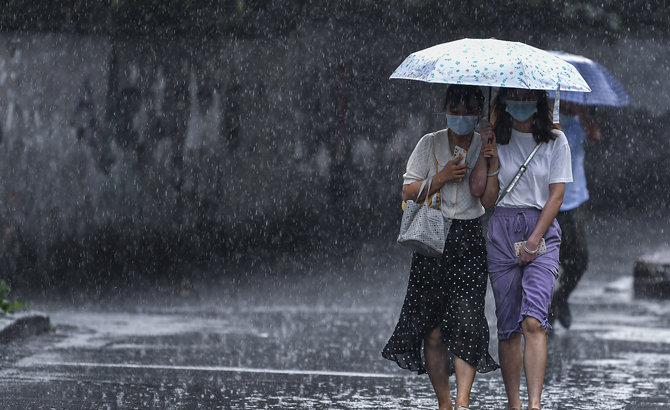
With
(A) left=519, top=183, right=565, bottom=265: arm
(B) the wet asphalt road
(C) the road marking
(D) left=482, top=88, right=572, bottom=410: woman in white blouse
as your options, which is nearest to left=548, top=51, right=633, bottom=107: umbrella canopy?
(B) the wet asphalt road

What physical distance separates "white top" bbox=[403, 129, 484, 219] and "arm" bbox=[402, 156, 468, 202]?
0.05 meters

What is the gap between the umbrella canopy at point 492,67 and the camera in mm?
5504

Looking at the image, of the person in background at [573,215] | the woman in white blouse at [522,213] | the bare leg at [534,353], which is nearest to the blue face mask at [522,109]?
the woman in white blouse at [522,213]

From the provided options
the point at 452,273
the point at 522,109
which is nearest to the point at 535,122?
the point at 522,109

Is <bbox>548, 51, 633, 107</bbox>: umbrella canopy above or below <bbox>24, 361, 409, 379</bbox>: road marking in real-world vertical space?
above

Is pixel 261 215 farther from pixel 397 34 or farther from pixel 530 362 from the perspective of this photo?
pixel 530 362

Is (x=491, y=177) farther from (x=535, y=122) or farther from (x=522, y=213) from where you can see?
(x=535, y=122)

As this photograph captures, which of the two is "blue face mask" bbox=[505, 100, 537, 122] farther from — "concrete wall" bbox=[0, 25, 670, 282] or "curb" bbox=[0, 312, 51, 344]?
"concrete wall" bbox=[0, 25, 670, 282]

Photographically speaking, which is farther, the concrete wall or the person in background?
the concrete wall

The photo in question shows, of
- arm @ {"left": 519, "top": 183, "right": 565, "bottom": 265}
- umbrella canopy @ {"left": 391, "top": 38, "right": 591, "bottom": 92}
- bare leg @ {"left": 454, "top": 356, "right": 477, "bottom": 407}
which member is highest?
umbrella canopy @ {"left": 391, "top": 38, "right": 591, "bottom": 92}

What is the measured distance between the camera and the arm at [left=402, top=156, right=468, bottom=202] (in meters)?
5.73

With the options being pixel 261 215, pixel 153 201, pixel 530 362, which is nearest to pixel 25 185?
pixel 153 201

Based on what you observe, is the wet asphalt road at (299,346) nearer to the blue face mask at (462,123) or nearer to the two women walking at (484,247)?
the two women walking at (484,247)

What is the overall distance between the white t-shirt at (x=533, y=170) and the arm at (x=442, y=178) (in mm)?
203
